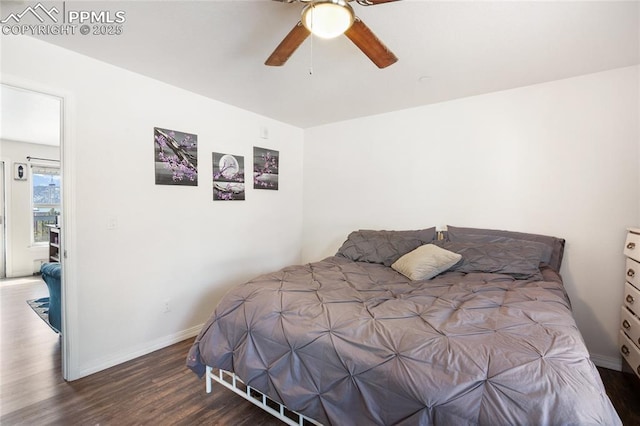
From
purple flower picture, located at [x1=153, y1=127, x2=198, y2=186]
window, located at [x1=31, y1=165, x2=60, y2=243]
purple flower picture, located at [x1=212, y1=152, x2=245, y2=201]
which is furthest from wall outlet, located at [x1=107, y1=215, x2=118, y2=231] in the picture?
window, located at [x1=31, y1=165, x2=60, y2=243]

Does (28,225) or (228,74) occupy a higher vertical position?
(228,74)

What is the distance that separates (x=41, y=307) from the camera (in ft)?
11.5

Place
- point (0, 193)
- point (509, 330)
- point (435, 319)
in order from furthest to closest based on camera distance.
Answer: point (0, 193)
point (435, 319)
point (509, 330)

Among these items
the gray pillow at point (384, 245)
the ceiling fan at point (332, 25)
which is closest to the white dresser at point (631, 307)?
the gray pillow at point (384, 245)

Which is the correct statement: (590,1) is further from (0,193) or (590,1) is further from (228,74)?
(0,193)

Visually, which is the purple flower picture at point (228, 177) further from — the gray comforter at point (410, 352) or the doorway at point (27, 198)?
the doorway at point (27, 198)

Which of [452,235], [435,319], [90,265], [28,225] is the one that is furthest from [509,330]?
[28,225]

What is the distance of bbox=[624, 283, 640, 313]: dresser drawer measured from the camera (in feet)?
6.37

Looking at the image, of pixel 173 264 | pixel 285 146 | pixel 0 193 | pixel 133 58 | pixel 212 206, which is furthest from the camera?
pixel 0 193

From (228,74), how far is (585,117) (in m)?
3.01

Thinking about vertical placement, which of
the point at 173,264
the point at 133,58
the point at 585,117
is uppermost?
the point at 133,58

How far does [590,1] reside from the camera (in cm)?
152

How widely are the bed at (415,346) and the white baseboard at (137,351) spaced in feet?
3.06

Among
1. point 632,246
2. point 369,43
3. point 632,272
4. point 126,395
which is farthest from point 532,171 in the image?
point 126,395
